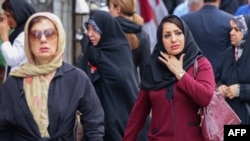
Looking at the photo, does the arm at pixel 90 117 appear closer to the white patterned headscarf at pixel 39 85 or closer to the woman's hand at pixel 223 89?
the white patterned headscarf at pixel 39 85

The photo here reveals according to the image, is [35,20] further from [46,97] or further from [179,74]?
[179,74]

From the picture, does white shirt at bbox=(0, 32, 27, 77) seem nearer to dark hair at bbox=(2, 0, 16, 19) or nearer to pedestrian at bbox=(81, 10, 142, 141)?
dark hair at bbox=(2, 0, 16, 19)

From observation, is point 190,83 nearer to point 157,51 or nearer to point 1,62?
point 157,51

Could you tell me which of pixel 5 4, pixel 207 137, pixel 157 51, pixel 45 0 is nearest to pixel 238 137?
pixel 207 137

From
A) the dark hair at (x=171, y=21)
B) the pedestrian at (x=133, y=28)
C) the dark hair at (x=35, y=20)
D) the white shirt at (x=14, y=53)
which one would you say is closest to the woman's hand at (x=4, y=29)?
the white shirt at (x=14, y=53)

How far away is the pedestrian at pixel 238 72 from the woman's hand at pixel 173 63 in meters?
1.52

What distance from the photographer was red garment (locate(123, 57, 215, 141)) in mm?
6434

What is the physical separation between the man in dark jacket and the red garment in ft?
9.30

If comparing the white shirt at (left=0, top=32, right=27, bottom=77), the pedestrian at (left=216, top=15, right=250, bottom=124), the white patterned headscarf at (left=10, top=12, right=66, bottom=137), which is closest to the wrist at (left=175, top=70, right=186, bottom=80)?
the white patterned headscarf at (left=10, top=12, right=66, bottom=137)

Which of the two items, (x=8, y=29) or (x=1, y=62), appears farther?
(x=1, y=62)

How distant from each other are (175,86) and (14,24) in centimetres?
239

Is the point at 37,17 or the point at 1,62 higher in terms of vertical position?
the point at 37,17

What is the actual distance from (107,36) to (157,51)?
1.86m

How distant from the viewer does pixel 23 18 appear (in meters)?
8.32
